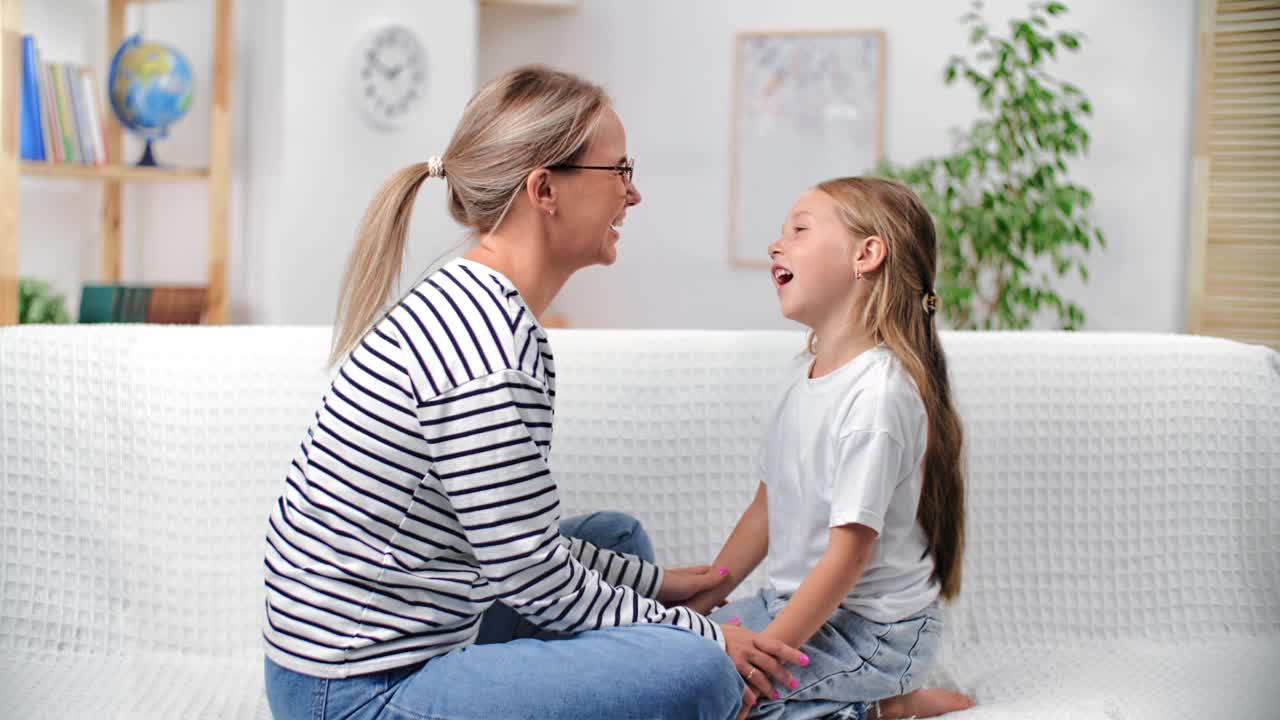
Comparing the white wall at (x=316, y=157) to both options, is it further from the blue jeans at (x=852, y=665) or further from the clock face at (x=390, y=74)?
the blue jeans at (x=852, y=665)

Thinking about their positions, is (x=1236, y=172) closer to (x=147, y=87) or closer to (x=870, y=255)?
(x=870, y=255)

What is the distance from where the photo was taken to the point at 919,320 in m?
1.31

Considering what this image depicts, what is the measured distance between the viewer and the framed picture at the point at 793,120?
4027 mm

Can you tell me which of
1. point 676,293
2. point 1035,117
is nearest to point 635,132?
point 676,293

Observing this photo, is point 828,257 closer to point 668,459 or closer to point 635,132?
point 668,459

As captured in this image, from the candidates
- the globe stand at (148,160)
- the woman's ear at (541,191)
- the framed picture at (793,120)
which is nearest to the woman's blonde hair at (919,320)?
the woman's ear at (541,191)

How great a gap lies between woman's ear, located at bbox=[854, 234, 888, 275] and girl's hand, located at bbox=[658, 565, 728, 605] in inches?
16.4

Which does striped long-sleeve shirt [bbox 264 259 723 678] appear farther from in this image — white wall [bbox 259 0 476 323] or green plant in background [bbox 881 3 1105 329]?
green plant in background [bbox 881 3 1105 329]

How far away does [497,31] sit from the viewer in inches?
169

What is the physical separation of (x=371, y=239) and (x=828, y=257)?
1.78ft

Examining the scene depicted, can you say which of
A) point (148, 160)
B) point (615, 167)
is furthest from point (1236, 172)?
point (148, 160)

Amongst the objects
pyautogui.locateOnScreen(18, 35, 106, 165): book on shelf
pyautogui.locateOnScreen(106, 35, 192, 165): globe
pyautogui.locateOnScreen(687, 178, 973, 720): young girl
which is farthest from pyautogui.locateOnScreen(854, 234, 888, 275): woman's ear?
pyautogui.locateOnScreen(106, 35, 192, 165): globe

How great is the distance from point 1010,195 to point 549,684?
3083 mm

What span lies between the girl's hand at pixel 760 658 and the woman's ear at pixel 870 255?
0.46m
